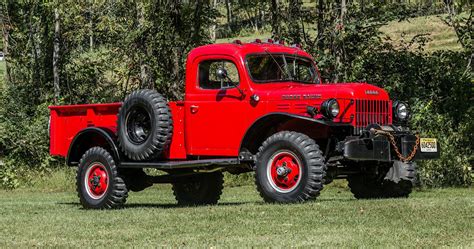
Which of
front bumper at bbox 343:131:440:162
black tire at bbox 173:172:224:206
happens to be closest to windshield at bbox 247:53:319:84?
front bumper at bbox 343:131:440:162

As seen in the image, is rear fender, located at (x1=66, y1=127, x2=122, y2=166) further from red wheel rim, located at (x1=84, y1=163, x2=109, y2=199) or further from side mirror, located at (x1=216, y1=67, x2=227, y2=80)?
side mirror, located at (x1=216, y1=67, x2=227, y2=80)

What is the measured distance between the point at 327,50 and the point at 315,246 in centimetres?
1386

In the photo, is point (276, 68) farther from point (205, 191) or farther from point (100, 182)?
point (100, 182)

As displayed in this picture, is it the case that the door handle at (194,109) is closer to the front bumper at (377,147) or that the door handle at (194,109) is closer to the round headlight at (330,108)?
the round headlight at (330,108)

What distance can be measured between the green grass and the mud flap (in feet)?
2.83

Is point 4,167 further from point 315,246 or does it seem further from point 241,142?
point 315,246

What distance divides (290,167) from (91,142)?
409 centimetres

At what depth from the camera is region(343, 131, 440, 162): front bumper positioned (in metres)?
11.4

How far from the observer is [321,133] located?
12.2 metres

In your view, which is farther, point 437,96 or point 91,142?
point 437,96

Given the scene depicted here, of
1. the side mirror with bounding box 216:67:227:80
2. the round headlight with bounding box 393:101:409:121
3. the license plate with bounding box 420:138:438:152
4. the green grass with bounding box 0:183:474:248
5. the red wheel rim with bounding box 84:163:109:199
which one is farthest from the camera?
the red wheel rim with bounding box 84:163:109:199

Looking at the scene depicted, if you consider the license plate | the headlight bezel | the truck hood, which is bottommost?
the license plate

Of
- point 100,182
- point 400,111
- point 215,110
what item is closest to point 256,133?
point 215,110

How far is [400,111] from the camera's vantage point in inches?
499
